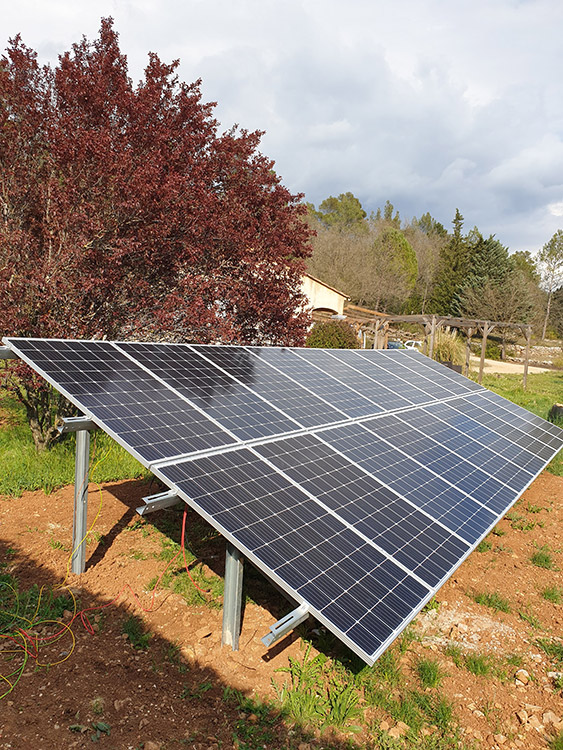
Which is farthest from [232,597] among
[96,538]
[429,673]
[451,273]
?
[451,273]

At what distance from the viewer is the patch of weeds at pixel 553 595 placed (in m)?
6.52

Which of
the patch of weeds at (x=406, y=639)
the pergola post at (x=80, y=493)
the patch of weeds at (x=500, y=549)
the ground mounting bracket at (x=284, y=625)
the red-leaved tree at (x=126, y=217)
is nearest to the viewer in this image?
the ground mounting bracket at (x=284, y=625)

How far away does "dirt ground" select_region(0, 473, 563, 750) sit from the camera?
404 centimetres

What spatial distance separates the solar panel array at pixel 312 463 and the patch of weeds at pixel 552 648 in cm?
140

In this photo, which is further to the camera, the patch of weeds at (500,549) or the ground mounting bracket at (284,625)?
the patch of weeds at (500,549)

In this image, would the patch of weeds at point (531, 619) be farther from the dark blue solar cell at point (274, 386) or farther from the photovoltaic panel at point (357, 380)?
the photovoltaic panel at point (357, 380)

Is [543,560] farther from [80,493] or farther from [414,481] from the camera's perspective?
[80,493]

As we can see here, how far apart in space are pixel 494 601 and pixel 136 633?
4.57 m

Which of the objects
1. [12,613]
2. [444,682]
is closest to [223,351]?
[12,613]

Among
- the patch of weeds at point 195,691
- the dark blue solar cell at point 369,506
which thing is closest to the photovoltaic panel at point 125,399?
the dark blue solar cell at point 369,506

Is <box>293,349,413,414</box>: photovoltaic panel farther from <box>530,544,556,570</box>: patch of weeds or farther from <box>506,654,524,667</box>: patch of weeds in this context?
<box>506,654,524,667</box>: patch of weeds

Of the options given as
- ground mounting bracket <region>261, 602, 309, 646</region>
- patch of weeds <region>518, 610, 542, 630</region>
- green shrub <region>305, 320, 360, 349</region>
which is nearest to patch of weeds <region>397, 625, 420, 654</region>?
patch of weeds <region>518, 610, 542, 630</region>

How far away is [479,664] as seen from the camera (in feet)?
16.6

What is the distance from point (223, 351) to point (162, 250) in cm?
284
